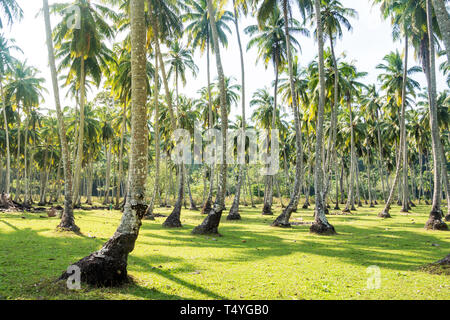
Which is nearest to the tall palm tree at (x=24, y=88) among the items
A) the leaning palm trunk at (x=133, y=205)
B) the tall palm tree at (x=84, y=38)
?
the tall palm tree at (x=84, y=38)

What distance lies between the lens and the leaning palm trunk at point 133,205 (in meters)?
5.45

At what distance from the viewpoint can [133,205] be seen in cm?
601

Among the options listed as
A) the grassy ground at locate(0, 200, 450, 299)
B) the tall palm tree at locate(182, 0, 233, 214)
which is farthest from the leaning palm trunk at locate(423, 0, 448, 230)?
the tall palm tree at locate(182, 0, 233, 214)

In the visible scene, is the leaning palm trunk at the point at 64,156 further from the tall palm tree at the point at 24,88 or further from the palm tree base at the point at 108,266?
the tall palm tree at the point at 24,88

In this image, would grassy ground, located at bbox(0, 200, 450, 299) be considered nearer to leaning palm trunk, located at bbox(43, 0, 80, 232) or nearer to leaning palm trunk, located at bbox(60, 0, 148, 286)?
leaning palm trunk, located at bbox(60, 0, 148, 286)

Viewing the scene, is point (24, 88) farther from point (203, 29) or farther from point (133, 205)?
point (133, 205)

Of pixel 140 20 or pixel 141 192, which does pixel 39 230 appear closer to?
pixel 141 192

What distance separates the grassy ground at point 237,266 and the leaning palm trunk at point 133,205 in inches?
11.8

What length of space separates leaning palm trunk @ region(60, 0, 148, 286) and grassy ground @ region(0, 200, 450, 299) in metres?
0.30

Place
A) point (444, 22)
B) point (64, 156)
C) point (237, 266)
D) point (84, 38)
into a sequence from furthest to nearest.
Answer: point (84, 38)
point (64, 156)
point (444, 22)
point (237, 266)

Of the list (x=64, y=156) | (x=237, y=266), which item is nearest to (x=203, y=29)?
(x=64, y=156)

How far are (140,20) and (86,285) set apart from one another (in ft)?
18.4

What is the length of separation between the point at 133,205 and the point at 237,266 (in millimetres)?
3203
